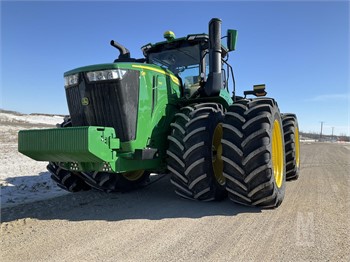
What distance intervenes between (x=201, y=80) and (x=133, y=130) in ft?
6.06

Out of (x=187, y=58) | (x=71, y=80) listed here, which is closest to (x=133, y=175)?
(x=71, y=80)

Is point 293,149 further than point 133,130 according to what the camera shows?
Yes

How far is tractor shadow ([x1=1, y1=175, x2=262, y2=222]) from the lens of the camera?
Answer: 403 cm

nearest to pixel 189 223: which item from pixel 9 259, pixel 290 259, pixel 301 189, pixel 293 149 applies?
pixel 290 259

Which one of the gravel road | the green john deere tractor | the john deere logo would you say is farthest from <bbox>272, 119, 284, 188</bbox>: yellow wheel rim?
the john deere logo

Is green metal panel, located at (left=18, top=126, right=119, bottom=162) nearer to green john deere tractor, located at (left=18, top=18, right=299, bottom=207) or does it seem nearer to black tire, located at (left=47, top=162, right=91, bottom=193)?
green john deere tractor, located at (left=18, top=18, right=299, bottom=207)

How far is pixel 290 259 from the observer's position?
2701 mm

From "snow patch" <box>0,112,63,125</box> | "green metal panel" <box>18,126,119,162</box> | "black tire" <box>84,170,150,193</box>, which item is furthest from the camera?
"snow patch" <box>0,112,63,125</box>

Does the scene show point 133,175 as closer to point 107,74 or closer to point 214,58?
point 107,74

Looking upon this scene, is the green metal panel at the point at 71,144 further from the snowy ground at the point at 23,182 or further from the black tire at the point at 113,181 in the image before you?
the snowy ground at the point at 23,182

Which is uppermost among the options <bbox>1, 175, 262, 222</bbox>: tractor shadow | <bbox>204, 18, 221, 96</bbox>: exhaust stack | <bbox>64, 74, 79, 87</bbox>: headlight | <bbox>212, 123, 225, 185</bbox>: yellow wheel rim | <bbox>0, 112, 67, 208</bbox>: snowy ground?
<bbox>204, 18, 221, 96</bbox>: exhaust stack

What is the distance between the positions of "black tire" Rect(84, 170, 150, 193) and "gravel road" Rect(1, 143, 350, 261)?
0.26 m

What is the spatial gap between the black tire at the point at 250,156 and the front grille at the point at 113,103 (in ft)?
4.38

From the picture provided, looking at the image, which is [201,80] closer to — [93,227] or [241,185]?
[241,185]
